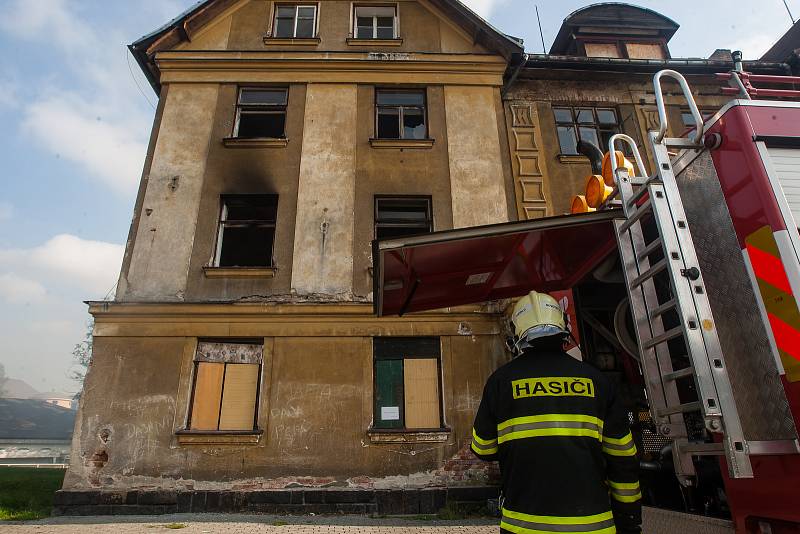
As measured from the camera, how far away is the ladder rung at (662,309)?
253cm

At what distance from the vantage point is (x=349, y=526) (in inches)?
237

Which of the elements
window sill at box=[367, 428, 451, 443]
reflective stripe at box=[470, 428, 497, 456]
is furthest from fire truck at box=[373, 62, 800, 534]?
window sill at box=[367, 428, 451, 443]

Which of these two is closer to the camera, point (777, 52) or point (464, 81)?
point (464, 81)

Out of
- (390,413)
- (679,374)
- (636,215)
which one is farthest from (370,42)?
(679,374)

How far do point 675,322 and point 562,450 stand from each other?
1477 mm

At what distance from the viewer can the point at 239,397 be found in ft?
25.0

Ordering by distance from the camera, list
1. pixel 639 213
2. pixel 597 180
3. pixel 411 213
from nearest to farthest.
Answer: pixel 639 213
pixel 597 180
pixel 411 213

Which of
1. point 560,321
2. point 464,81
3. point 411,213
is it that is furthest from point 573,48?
point 560,321

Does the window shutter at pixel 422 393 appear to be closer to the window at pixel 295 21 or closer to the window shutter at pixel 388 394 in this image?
the window shutter at pixel 388 394

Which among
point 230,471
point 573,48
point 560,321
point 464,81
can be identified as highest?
point 573,48

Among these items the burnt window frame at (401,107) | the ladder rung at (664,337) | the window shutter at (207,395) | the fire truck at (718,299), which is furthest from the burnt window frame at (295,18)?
the ladder rung at (664,337)

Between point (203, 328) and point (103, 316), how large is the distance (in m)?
1.65

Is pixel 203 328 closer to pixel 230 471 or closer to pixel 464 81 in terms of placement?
pixel 230 471

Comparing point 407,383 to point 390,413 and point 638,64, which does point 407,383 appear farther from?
point 638,64
